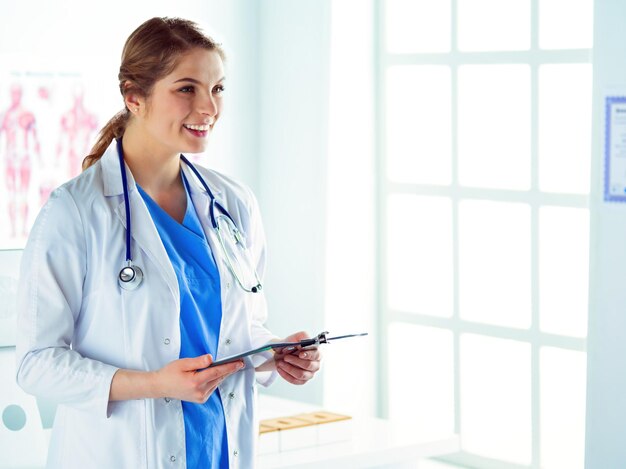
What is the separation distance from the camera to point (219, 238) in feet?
6.47

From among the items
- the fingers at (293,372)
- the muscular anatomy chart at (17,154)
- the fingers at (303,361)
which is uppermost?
the muscular anatomy chart at (17,154)

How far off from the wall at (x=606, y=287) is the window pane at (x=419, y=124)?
33.6 inches

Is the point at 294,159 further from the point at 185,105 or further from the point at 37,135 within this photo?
the point at 185,105

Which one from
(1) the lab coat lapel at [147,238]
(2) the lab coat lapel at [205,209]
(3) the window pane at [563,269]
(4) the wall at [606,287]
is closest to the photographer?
(1) the lab coat lapel at [147,238]

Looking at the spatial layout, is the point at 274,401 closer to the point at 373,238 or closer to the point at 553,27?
the point at 373,238

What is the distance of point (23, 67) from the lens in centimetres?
331

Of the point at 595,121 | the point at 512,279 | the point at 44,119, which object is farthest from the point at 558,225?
the point at 44,119

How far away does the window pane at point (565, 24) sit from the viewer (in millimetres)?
3350

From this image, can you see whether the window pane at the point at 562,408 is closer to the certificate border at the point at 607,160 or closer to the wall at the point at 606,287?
the wall at the point at 606,287

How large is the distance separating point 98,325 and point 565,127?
82.2 inches

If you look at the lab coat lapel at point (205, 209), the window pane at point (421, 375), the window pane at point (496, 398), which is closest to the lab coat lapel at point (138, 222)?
the lab coat lapel at point (205, 209)

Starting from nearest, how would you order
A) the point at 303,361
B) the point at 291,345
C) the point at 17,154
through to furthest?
the point at 291,345
the point at 303,361
the point at 17,154

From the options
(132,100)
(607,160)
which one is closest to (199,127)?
(132,100)

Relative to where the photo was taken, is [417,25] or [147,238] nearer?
Result: [147,238]
